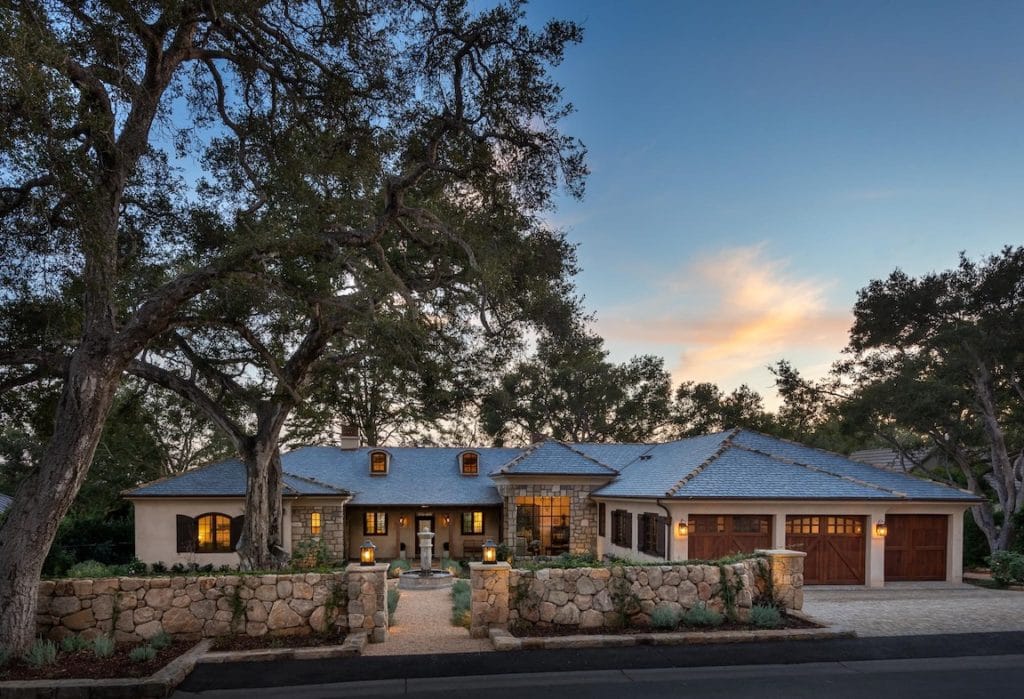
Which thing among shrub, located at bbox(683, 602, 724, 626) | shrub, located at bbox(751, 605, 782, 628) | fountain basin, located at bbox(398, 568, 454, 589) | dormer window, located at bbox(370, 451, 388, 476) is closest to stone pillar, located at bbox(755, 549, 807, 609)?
shrub, located at bbox(751, 605, 782, 628)

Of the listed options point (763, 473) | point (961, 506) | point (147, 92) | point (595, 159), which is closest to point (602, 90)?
point (595, 159)

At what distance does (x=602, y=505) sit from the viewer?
2317cm

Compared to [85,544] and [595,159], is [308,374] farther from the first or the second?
[85,544]

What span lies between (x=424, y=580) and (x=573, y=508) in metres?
7.56

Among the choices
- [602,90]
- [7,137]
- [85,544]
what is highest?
[602,90]

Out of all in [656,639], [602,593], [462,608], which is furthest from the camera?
[462,608]

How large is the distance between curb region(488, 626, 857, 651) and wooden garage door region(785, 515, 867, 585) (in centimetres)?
750

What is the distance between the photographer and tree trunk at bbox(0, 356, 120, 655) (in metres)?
8.79

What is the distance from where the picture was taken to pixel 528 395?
127 ft

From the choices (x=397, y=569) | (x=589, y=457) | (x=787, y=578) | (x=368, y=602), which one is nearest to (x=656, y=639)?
(x=787, y=578)

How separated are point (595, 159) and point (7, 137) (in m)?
8.52

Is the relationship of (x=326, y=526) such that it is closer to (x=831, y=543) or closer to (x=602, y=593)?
(x=602, y=593)

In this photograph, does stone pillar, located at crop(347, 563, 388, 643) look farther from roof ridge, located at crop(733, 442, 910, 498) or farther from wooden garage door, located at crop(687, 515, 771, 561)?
roof ridge, located at crop(733, 442, 910, 498)

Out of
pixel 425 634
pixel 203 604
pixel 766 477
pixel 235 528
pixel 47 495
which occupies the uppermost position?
pixel 47 495
